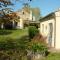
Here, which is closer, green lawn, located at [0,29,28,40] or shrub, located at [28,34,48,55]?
shrub, located at [28,34,48,55]

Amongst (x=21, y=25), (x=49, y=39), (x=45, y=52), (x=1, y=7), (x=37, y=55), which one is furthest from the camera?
(x=21, y=25)

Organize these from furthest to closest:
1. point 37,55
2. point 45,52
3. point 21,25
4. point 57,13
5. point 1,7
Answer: point 21,25, point 57,13, point 45,52, point 37,55, point 1,7

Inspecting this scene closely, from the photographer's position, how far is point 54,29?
65.7 feet

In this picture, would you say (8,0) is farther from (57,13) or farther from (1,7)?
(57,13)

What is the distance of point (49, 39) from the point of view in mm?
22250

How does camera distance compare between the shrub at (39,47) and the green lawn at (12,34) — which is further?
the green lawn at (12,34)

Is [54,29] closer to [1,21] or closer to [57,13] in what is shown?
[57,13]

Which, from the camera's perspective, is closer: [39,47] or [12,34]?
[39,47]

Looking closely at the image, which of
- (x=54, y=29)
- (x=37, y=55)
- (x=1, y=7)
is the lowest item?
(x=37, y=55)

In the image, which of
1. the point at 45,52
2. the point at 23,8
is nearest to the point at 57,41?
the point at 45,52

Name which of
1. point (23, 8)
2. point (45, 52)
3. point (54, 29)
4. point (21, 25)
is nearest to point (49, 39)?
point (54, 29)

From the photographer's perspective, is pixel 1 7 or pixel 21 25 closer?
pixel 1 7

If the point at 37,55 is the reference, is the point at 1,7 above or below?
above

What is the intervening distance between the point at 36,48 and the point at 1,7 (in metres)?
5.37
